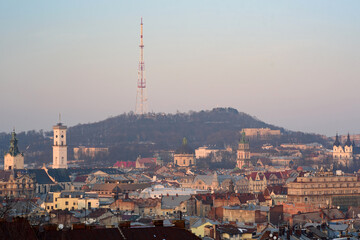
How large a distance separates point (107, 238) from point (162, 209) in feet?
204

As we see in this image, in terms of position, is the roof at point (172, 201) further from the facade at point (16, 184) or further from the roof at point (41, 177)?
the roof at point (41, 177)

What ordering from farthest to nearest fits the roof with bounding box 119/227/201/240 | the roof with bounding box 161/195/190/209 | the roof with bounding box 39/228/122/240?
1. the roof with bounding box 161/195/190/209
2. the roof with bounding box 119/227/201/240
3. the roof with bounding box 39/228/122/240

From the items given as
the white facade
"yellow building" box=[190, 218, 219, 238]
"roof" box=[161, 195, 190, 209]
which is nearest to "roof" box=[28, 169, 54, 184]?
the white facade

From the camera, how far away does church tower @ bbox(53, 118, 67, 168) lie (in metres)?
164

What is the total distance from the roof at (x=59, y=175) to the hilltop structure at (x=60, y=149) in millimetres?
17032

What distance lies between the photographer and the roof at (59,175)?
141150 millimetres

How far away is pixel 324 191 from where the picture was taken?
335 feet

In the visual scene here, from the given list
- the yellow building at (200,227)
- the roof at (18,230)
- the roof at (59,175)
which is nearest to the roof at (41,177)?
the roof at (59,175)

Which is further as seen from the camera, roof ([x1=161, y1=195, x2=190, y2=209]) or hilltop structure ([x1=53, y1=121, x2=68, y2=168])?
hilltop structure ([x1=53, y1=121, x2=68, y2=168])

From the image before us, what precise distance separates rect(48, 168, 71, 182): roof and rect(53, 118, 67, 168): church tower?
671 inches

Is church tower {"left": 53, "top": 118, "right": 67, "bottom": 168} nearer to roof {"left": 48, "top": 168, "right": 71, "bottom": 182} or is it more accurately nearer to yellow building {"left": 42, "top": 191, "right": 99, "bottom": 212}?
roof {"left": 48, "top": 168, "right": 71, "bottom": 182}

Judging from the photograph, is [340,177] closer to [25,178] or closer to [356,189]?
[356,189]

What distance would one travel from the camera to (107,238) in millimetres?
30297

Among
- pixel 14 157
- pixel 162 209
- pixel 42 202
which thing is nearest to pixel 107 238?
pixel 162 209
